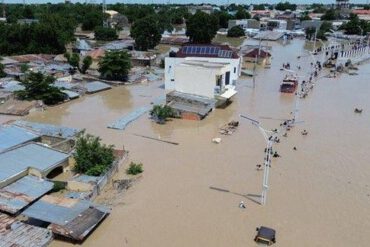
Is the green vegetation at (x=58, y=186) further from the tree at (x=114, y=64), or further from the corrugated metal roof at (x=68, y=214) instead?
the tree at (x=114, y=64)

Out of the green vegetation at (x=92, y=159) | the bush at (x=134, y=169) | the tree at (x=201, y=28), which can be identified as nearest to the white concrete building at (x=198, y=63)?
the bush at (x=134, y=169)

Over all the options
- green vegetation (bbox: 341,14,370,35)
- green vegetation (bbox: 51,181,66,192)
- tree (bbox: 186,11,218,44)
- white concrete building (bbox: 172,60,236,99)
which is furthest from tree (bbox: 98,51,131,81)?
green vegetation (bbox: 341,14,370,35)

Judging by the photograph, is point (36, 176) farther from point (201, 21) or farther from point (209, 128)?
point (201, 21)

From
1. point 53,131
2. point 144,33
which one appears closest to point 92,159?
point 53,131

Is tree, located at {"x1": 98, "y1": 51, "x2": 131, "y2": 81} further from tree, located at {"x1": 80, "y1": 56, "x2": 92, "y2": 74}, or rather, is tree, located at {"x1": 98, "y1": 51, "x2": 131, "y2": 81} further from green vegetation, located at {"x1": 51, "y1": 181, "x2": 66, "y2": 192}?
green vegetation, located at {"x1": 51, "y1": 181, "x2": 66, "y2": 192}

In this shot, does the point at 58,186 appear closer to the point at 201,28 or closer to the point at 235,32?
the point at 201,28

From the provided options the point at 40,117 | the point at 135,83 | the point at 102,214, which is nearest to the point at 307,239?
the point at 102,214
